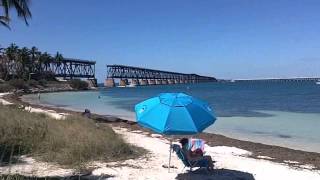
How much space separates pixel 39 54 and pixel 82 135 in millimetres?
113232

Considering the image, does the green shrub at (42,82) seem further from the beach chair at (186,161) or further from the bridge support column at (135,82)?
the beach chair at (186,161)

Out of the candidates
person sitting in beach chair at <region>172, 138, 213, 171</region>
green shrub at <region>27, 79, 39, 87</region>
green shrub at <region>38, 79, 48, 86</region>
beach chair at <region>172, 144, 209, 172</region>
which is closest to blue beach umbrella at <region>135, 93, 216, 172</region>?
person sitting in beach chair at <region>172, 138, 213, 171</region>

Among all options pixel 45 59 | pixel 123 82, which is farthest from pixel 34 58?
pixel 123 82

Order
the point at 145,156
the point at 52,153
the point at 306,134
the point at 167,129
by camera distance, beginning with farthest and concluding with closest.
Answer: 1. the point at 306,134
2. the point at 145,156
3. the point at 52,153
4. the point at 167,129

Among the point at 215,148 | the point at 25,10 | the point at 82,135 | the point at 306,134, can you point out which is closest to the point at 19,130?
the point at 82,135

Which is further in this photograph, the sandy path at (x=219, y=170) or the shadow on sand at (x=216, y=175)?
the sandy path at (x=219, y=170)

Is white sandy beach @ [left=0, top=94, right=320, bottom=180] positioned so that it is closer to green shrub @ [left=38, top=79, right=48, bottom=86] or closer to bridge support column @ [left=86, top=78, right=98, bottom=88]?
green shrub @ [left=38, top=79, right=48, bottom=86]

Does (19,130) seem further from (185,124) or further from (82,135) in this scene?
(185,124)

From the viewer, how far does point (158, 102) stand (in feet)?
31.6

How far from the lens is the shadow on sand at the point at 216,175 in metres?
10.4

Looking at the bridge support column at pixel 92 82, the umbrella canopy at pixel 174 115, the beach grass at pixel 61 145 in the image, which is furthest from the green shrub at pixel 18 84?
the umbrella canopy at pixel 174 115

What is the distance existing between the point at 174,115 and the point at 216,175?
7.16 feet

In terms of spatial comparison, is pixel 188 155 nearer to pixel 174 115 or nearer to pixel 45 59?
pixel 174 115

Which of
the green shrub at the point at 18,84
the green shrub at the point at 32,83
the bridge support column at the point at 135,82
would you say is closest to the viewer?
the green shrub at the point at 18,84
